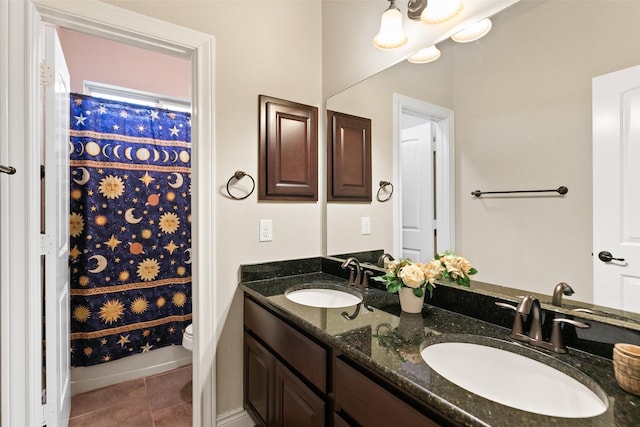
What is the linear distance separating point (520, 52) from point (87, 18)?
1.69 meters

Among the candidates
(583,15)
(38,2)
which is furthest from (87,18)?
(583,15)

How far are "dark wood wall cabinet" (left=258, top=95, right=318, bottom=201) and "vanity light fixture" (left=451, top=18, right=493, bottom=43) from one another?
3.02ft

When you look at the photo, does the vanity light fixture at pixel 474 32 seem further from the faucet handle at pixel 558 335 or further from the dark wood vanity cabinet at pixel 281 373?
the dark wood vanity cabinet at pixel 281 373

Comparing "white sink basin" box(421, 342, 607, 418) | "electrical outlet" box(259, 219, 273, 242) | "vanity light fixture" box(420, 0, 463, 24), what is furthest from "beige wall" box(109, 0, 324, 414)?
"white sink basin" box(421, 342, 607, 418)

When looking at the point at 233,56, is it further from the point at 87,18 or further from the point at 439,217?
the point at 439,217

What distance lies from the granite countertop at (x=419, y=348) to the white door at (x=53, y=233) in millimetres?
912

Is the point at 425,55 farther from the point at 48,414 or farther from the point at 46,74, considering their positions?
the point at 48,414

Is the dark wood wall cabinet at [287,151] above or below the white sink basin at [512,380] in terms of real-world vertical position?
above

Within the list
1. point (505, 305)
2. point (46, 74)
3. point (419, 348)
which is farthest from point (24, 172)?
point (505, 305)

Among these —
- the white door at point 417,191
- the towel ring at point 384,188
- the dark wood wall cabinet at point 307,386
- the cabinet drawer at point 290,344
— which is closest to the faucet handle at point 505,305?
the white door at point 417,191

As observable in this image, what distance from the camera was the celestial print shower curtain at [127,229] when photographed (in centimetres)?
211

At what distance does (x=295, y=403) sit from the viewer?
1.19 meters

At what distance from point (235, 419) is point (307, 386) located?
2.69ft

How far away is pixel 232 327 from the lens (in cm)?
167
